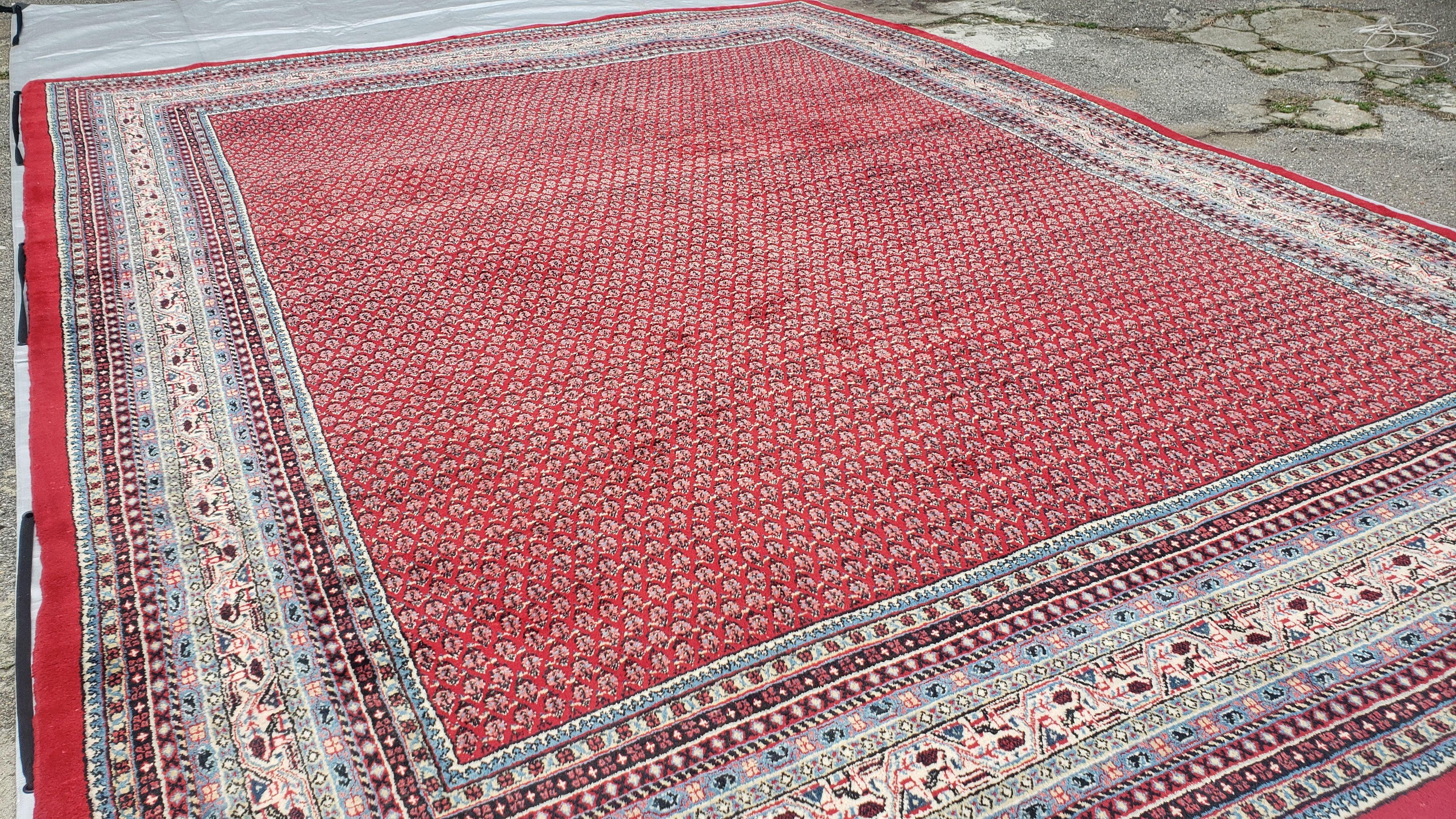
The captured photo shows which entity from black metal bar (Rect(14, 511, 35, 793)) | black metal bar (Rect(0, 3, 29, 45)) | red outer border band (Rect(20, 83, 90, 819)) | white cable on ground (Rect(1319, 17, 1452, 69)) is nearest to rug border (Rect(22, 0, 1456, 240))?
black metal bar (Rect(0, 3, 29, 45))

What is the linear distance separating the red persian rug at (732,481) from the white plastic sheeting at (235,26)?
684mm

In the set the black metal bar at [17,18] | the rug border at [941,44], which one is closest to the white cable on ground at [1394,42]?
the rug border at [941,44]

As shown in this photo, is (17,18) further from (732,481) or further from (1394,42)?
(1394,42)

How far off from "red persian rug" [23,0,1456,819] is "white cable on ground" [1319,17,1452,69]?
4.56ft

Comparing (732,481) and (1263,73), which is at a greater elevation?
(1263,73)

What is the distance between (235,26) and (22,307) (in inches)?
85.4

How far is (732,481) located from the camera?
1536 millimetres

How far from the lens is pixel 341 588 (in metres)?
1.33

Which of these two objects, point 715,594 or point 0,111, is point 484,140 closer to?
point 0,111

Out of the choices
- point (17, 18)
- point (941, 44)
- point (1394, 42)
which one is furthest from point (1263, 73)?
point (17, 18)

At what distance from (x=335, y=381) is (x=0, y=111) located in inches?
82.5

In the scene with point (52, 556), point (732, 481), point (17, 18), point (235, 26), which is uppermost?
point (17, 18)

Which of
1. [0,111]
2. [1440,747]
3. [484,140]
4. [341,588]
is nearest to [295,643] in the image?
[341,588]

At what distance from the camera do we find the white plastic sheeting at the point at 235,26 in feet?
10.7
